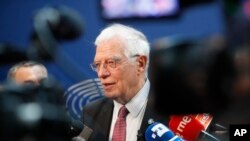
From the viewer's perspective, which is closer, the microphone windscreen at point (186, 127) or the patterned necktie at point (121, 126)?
the microphone windscreen at point (186, 127)

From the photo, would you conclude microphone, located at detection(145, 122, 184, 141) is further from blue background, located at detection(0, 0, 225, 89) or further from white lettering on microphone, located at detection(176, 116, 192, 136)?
blue background, located at detection(0, 0, 225, 89)

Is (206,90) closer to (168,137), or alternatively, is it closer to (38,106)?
(38,106)

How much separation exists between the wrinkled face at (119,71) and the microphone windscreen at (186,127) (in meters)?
0.18

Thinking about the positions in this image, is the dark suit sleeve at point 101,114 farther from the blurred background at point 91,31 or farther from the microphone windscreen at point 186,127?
the microphone windscreen at point 186,127

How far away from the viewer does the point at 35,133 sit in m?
0.34

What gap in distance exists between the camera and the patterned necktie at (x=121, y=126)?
1125 mm

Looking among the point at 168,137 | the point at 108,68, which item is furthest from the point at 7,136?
the point at 108,68

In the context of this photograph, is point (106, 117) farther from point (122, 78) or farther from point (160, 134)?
point (160, 134)

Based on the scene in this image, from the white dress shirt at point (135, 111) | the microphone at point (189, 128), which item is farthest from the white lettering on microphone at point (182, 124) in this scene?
the white dress shirt at point (135, 111)

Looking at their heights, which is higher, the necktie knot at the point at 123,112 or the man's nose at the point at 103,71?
the man's nose at the point at 103,71

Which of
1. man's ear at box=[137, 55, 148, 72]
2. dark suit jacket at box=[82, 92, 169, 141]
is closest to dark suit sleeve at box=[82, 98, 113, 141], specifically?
dark suit jacket at box=[82, 92, 169, 141]

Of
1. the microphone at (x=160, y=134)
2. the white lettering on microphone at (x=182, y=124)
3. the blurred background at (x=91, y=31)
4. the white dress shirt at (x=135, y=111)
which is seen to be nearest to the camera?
the blurred background at (x=91, y=31)

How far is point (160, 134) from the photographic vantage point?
0.88 m

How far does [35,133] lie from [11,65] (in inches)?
34.5
